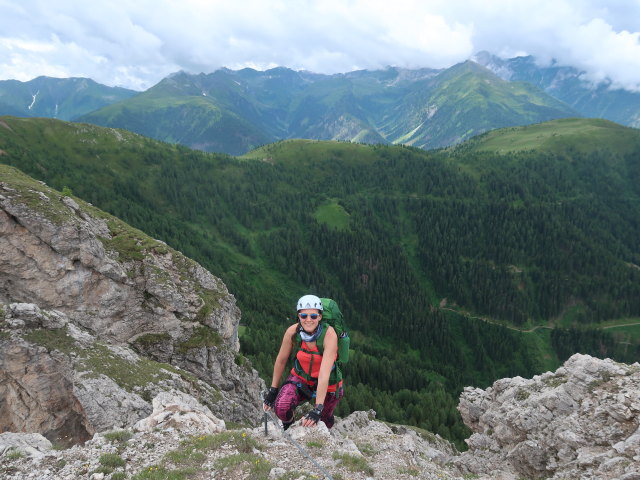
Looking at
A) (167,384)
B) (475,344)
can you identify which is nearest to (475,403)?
(167,384)

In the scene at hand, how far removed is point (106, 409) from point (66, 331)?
9.15 metres

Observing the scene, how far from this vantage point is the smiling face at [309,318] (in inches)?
515

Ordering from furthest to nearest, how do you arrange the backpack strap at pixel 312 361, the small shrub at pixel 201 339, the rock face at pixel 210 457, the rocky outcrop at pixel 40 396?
the small shrub at pixel 201 339 → the rocky outcrop at pixel 40 396 → the backpack strap at pixel 312 361 → the rock face at pixel 210 457

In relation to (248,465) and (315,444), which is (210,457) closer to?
(248,465)

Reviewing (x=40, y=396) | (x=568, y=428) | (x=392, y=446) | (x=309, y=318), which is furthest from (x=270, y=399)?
(x=40, y=396)

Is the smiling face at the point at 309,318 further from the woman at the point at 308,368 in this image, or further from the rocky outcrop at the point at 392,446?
the rocky outcrop at the point at 392,446

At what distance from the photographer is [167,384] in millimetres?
34344

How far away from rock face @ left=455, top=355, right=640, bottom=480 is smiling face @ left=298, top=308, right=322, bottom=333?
15.7 m

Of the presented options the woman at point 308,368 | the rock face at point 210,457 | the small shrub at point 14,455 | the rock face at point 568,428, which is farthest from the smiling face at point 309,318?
the rock face at point 568,428

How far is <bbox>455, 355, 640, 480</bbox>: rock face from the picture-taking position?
63.6ft

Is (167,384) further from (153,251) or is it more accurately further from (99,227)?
(99,227)

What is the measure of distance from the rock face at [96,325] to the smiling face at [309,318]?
76.8 feet

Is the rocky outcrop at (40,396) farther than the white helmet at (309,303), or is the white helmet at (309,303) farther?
the rocky outcrop at (40,396)

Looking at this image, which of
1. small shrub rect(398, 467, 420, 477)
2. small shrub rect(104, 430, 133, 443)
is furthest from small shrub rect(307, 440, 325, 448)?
small shrub rect(104, 430, 133, 443)
